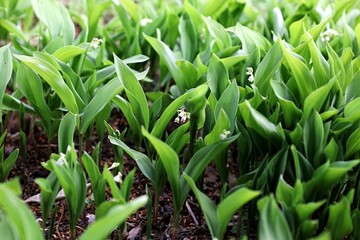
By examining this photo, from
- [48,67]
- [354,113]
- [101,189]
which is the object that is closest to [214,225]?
[101,189]

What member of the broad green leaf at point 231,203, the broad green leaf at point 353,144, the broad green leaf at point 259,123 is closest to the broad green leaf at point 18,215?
the broad green leaf at point 231,203

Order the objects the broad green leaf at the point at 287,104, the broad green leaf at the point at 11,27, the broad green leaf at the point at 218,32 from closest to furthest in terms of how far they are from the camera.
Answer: the broad green leaf at the point at 287,104
the broad green leaf at the point at 218,32
the broad green leaf at the point at 11,27

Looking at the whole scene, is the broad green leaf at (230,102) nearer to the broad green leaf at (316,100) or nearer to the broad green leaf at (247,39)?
the broad green leaf at (316,100)

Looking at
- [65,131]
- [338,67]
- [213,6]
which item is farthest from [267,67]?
[213,6]

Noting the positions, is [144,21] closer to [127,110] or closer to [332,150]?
[127,110]

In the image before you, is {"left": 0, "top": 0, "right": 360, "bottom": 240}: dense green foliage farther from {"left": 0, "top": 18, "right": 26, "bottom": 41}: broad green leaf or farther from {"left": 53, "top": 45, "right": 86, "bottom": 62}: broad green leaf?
{"left": 0, "top": 18, "right": 26, "bottom": 41}: broad green leaf

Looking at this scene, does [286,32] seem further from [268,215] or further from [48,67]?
[268,215]

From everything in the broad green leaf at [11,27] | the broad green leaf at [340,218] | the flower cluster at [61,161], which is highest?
the broad green leaf at [11,27]
